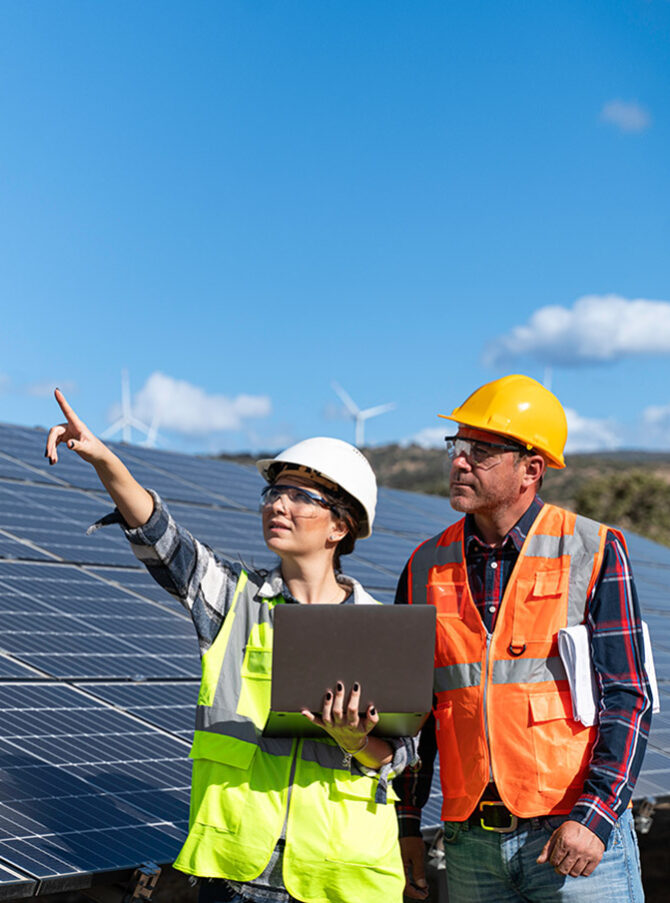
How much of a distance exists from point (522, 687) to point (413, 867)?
93 cm

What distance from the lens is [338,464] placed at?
445cm

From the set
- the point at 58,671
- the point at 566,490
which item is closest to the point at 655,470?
the point at 566,490

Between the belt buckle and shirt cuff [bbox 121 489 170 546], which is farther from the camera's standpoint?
the belt buckle

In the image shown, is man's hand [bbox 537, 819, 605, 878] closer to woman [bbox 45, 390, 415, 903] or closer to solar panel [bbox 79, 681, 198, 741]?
woman [bbox 45, 390, 415, 903]

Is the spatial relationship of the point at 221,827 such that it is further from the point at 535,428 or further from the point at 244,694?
the point at 535,428

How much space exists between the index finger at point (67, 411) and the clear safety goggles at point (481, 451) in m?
1.60

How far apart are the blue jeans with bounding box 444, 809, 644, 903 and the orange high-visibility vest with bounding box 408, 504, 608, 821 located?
0.10 meters

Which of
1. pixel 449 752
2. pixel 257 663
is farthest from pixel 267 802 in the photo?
pixel 449 752

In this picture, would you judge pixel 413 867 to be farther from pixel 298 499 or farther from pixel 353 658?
pixel 298 499

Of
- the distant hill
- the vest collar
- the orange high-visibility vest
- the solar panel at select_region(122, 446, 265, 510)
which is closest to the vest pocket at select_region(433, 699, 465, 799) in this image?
the orange high-visibility vest

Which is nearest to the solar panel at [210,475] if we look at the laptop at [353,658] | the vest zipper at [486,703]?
the vest zipper at [486,703]

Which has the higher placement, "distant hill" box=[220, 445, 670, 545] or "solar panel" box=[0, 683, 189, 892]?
"distant hill" box=[220, 445, 670, 545]

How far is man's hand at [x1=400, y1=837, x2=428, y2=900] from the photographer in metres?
4.71

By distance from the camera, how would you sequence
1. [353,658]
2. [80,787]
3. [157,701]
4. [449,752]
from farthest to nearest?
[157,701] < [80,787] < [449,752] < [353,658]
